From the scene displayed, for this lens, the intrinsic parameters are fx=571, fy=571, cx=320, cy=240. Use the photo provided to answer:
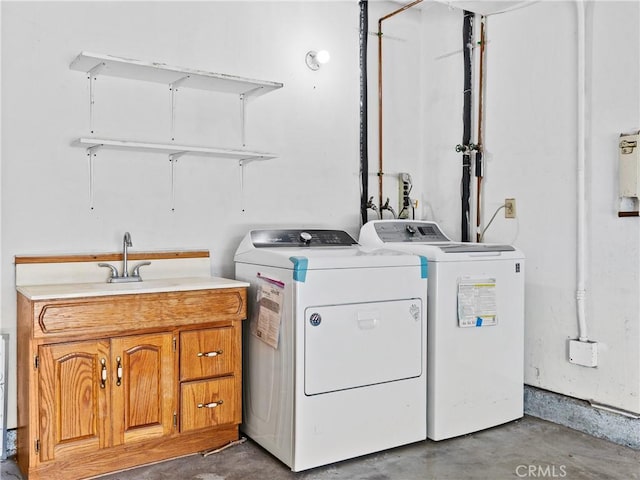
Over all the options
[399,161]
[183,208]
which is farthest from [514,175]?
[183,208]

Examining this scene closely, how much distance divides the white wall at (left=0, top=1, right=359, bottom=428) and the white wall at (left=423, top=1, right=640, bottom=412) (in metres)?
0.92

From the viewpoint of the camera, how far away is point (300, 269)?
2.68 meters

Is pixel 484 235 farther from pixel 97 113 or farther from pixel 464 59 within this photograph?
pixel 97 113

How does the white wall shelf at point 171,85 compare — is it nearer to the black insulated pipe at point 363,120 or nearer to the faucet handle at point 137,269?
the faucet handle at point 137,269

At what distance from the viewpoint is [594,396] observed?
10.5 feet

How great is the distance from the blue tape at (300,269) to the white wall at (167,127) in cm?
93

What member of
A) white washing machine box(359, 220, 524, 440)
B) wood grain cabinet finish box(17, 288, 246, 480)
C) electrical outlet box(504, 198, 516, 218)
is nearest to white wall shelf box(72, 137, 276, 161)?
wood grain cabinet finish box(17, 288, 246, 480)

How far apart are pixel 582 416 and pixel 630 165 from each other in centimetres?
143

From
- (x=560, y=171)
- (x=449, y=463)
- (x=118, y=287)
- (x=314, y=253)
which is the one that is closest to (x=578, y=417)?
(x=449, y=463)

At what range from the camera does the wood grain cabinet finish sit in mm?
2484

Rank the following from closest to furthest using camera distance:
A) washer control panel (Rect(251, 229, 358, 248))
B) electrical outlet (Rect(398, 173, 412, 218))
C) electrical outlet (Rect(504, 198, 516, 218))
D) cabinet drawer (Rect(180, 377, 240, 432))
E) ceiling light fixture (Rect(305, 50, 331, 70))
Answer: cabinet drawer (Rect(180, 377, 240, 432)), washer control panel (Rect(251, 229, 358, 248)), electrical outlet (Rect(504, 198, 516, 218)), ceiling light fixture (Rect(305, 50, 331, 70)), electrical outlet (Rect(398, 173, 412, 218))

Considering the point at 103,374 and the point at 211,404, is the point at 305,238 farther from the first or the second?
the point at 103,374

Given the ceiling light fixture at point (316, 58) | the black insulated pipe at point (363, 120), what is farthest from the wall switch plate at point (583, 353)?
the ceiling light fixture at point (316, 58)

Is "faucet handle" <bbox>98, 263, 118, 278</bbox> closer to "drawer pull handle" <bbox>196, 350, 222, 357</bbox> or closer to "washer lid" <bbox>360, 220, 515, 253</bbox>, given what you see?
"drawer pull handle" <bbox>196, 350, 222, 357</bbox>
